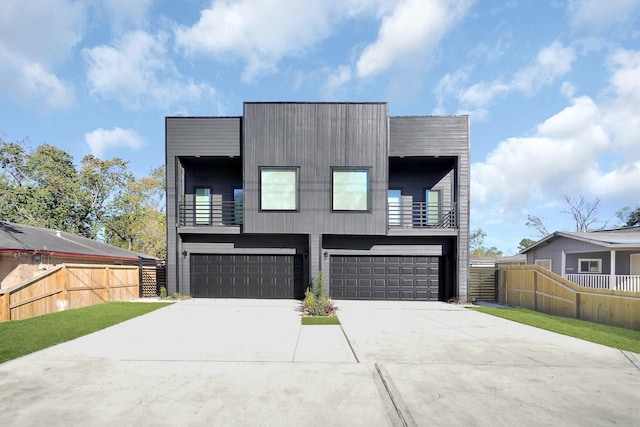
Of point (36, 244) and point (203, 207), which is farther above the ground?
point (203, 207)

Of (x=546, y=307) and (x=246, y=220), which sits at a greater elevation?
(x=246, y=220)

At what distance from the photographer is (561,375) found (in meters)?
5.30

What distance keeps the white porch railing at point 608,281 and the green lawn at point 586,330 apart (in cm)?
527

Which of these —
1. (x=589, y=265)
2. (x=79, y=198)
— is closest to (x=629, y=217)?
(x=589, y=265)

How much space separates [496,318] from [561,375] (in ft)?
18.3

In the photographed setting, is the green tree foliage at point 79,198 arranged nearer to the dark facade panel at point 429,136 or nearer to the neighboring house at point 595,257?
the dark facade panel at point 429,136

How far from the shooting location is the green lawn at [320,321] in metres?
9.32

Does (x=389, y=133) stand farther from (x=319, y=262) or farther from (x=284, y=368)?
(x=284, y=368)

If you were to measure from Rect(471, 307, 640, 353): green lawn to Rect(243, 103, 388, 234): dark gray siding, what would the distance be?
→ 6.11 metres

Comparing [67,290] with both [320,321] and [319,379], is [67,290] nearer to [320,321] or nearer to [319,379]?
[320,321]

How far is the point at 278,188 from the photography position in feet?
45.5

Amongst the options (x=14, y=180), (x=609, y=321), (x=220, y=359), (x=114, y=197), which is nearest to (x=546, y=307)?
(x=609, y=321)

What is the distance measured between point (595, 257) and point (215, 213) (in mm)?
20973

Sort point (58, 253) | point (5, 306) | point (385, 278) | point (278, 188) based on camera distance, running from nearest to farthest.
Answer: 1. point (5, 306)
2. point (58, 253)
3. point (278, 188)
4. point (385, 278)
